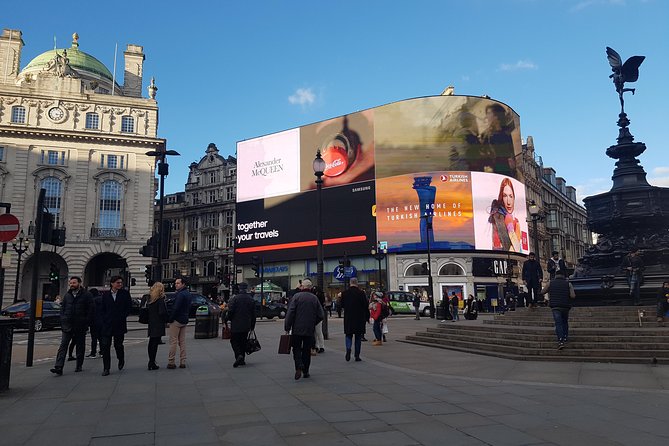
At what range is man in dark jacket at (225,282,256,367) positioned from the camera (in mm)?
10500

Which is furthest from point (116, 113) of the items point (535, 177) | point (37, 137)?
point (535, 177)

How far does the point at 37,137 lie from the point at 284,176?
88.6ft

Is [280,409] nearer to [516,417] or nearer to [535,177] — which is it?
[516,417]

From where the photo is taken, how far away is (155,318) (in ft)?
33.4

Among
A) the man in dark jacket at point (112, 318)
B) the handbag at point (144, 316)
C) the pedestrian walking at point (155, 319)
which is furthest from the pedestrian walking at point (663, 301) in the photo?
the man in dark jacket at point (112, 318)

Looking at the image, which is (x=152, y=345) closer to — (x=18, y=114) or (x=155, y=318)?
(x=155, y=318)

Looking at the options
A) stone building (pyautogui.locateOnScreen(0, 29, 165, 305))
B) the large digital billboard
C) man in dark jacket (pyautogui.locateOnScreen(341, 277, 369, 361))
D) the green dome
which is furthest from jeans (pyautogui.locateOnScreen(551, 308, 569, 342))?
the green dome

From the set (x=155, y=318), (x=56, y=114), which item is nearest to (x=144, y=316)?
(x=155, y=318)

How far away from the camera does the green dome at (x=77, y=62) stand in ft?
202

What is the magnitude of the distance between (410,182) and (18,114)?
4103cm

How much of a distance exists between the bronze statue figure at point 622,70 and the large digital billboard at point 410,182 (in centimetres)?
3557

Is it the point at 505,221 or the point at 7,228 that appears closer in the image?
the point at 7,228

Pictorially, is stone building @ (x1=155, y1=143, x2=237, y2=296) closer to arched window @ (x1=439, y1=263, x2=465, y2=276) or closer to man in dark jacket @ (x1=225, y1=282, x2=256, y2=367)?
arched window @ (x1=439, y1=263, x2=465, y2=276)

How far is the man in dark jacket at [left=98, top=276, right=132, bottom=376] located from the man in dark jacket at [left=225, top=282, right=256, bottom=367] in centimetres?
202
